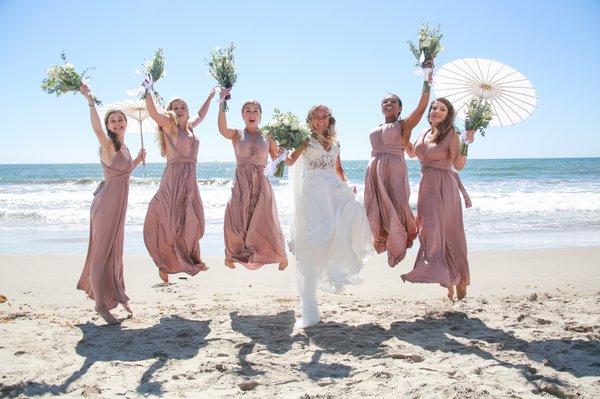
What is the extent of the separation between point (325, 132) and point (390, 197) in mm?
1149

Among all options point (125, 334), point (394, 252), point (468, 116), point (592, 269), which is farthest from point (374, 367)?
point (592, 269)

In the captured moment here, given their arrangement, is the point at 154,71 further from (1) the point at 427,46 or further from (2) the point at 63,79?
(1) the point at 427,46

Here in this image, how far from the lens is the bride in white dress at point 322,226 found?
5.77 m

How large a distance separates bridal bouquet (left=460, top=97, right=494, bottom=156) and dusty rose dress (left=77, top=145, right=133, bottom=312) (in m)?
3.91

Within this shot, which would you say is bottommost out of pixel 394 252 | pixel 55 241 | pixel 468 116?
pixel 55 241

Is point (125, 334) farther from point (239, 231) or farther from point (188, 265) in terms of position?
point (239, 231)

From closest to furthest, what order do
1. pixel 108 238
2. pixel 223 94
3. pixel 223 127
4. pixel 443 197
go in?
pixel 108 238 < pixel 443 197 < pixel 223 94 < pixel 223 127

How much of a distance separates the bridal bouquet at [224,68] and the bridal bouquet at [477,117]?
288cm

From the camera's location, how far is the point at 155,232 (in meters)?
6.60

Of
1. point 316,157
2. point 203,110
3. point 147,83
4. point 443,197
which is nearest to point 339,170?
point 316,157

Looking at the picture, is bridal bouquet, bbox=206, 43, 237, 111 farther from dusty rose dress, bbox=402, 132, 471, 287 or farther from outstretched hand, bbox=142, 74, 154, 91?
dusty rose dress, bbox=402, 132, 471, 287

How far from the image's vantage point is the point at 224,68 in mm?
6656

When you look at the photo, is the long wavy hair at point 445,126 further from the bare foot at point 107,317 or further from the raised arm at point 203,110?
the bare foot at point 107,317

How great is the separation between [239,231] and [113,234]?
159cm
